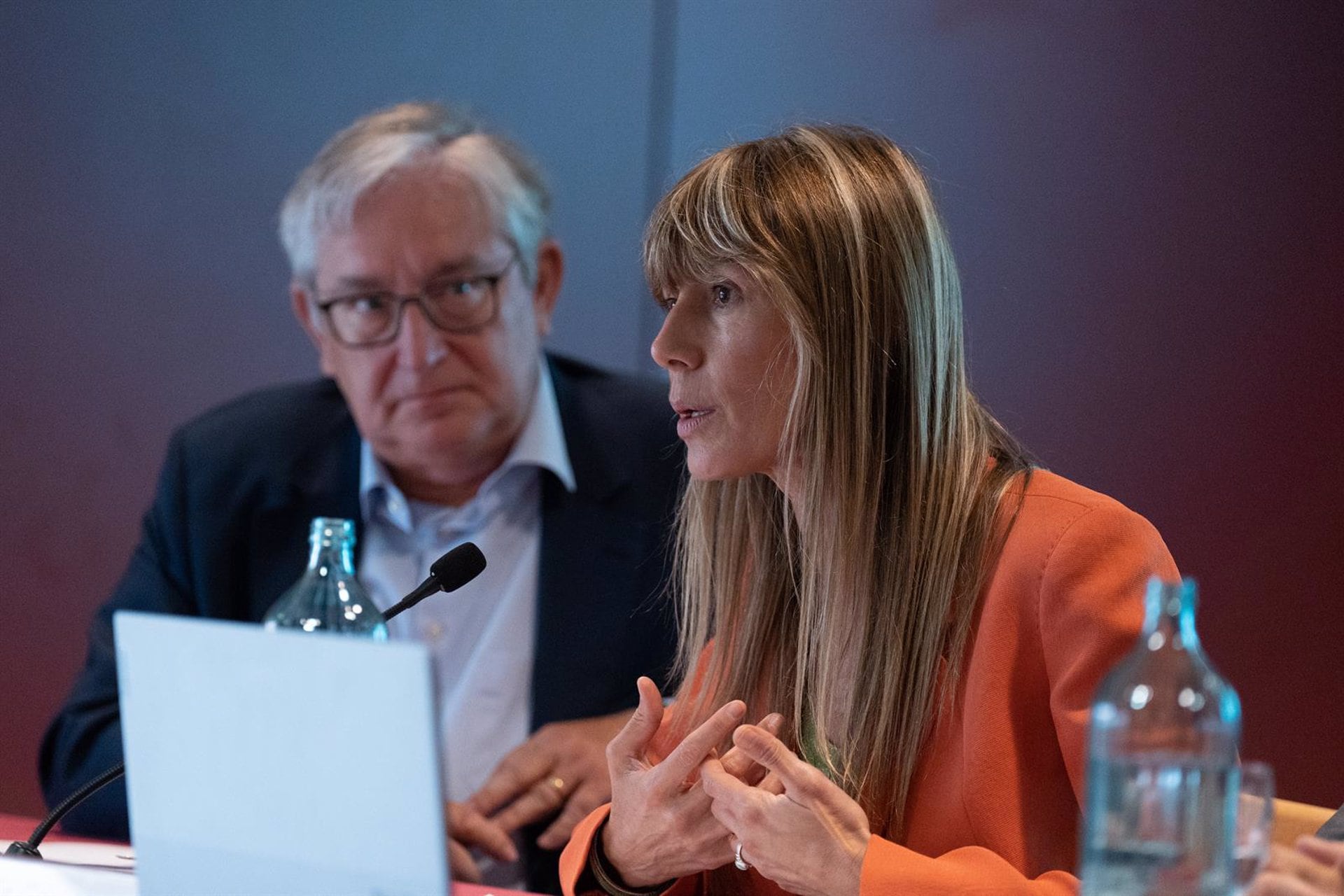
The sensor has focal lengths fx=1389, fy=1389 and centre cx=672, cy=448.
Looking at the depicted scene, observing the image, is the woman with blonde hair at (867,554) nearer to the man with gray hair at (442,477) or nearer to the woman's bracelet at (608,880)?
the woman's bracelet at (608,880)

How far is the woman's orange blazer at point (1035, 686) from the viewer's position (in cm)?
123

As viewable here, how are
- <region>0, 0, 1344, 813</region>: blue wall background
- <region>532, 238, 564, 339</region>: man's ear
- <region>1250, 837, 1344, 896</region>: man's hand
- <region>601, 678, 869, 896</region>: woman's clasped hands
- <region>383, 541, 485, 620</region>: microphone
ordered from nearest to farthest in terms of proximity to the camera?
<region>1250, 837, 1344, 896</region>: man's hand → <region>601, 678, 869, 896</region>: woman's clasped hands → <region>383, 541, 485, 620</region>: microphone → <region>0, 0, 1344, 813</region>: blue wall background → <region>532, 238, 564, 339</region>: man's ear

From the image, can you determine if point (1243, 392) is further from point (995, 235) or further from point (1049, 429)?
point (995, 235)

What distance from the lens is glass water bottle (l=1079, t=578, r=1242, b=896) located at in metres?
0.86

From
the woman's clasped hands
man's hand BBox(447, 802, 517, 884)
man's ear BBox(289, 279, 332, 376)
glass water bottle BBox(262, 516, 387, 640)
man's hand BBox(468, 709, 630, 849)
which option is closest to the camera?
the woman's clasped hands

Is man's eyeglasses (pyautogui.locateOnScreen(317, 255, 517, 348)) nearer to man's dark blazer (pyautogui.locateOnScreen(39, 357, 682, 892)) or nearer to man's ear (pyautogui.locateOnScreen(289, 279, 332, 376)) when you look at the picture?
man's ear (pyautogui.locateOnScreen(289, 279, 332, 376))

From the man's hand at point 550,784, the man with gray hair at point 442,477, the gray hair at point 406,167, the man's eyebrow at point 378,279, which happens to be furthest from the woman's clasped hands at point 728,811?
the gray hair at point 406,167

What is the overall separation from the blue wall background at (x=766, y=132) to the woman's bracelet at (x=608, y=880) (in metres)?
1.20

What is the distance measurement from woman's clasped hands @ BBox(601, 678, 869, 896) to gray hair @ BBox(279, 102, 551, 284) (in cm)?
115

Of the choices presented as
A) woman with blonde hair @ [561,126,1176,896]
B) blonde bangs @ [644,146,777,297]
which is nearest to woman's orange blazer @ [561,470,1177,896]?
woman with blonde hair @ [561,126,1176,896]

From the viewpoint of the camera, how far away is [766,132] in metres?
1.97

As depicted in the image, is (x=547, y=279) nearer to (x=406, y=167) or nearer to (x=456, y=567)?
(x=406, y=167)

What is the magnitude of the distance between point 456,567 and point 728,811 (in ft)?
1.12

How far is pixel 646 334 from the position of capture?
277 centimetres
